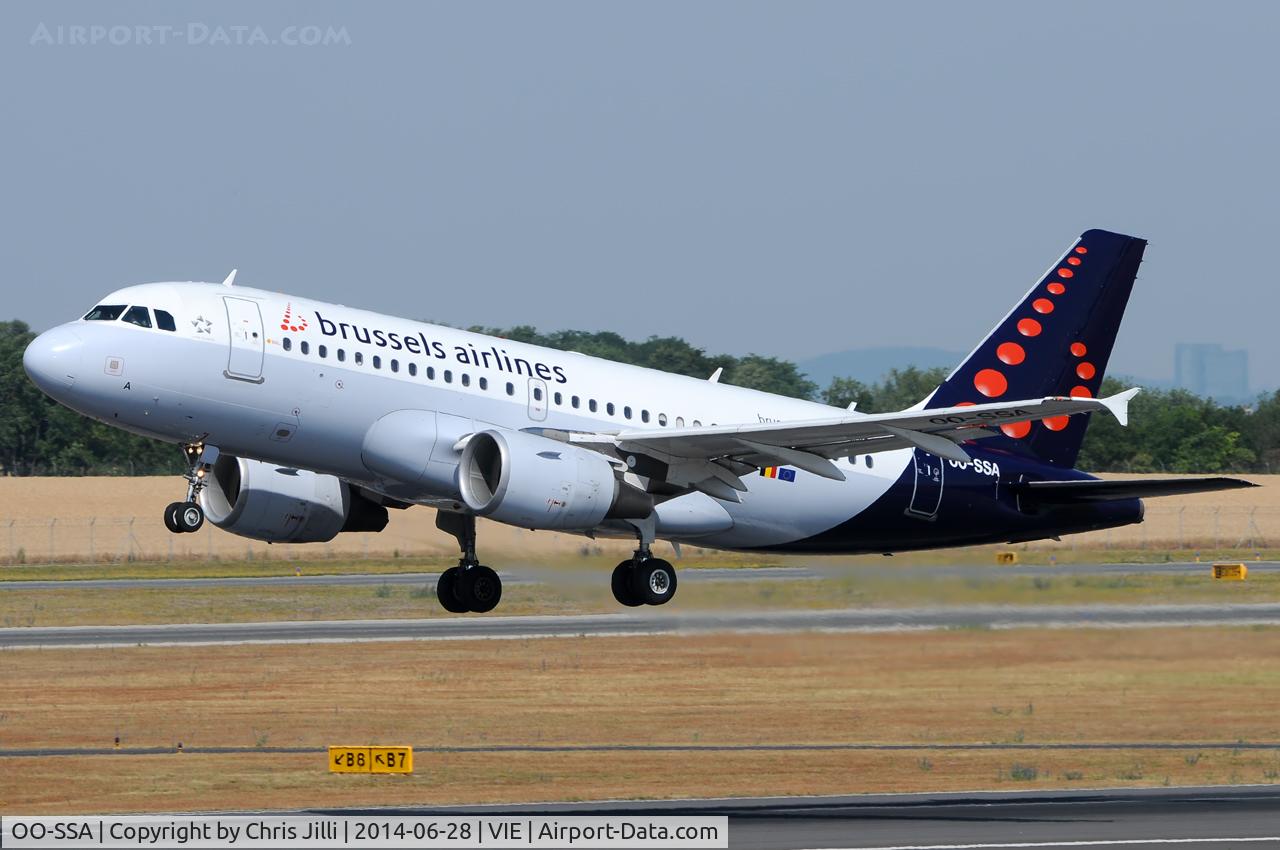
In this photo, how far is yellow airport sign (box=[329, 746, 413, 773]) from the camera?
3812cm

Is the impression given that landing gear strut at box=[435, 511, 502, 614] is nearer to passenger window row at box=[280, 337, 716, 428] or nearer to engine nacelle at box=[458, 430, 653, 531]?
passenger window row at box=[280, 337, 716, 428]

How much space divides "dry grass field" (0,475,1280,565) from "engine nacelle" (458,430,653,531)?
45.0 meters

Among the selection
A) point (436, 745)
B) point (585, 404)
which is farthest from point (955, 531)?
point (436, 745)

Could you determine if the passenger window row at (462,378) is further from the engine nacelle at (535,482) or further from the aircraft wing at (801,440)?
the engine nacelle at (535,482)

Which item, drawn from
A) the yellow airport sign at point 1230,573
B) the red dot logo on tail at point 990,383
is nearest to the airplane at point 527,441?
the red dot logo on tail at point 990,383

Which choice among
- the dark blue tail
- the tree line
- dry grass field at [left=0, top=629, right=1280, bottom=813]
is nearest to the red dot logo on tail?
the dark blue tail

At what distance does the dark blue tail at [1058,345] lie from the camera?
40.1 m

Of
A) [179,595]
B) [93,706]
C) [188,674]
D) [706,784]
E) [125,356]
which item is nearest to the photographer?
[125,356]

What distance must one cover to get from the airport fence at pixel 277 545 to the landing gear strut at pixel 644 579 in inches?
1773

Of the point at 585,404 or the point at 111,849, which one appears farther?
the point at 585,404

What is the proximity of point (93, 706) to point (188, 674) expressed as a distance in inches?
148

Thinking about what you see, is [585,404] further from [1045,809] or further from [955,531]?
[1045,809]

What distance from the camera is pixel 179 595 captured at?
65938 mm

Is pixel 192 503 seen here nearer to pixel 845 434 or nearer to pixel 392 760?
pixel 392 760
